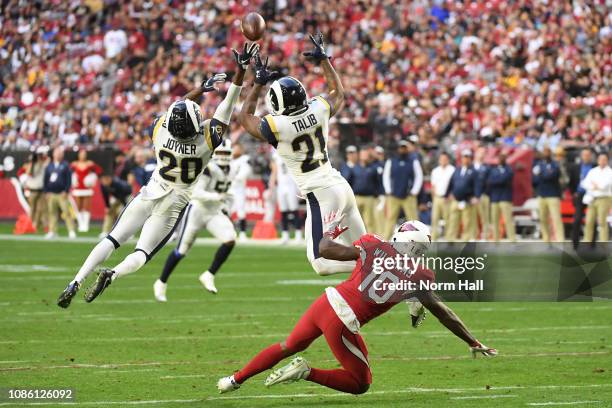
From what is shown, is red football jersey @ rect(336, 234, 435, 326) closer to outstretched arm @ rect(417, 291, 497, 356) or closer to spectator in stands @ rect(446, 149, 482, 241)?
outstretched arm @ rect(417, 291, 497, 356)

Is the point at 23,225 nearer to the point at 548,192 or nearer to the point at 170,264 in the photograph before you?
the point at 548,192

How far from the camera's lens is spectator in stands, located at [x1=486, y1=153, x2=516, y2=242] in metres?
21.7

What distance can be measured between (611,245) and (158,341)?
8.80 meters

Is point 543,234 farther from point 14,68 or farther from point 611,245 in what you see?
point 14,68

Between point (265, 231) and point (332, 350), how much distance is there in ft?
55.5

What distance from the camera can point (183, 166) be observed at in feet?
34.8

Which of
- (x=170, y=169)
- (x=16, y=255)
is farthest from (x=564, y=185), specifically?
(x=170, y=169)

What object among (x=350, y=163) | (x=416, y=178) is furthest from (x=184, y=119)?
(x=350, y=163)

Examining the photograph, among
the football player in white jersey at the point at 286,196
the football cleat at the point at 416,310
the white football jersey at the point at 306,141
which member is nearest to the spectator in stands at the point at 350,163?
the football player in white jersey at the point at 286,196

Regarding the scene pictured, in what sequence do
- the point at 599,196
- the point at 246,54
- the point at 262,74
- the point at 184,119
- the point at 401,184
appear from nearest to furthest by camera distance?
the point at 262,74 → the point at 246,54 → the point at 184,119 → the point at 599,196 → the point at 401,184

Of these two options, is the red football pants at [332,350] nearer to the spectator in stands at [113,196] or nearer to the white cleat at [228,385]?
the white cleat at [228,385]

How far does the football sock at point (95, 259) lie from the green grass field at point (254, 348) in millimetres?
589

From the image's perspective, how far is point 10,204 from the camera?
30375mm

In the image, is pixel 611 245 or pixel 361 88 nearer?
pixel 611 245
